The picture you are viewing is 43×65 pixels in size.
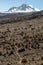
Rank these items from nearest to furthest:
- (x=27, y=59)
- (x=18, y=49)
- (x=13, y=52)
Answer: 1. (x=27, y=59)
2. (x=13, y=52)
3. (x=18, y=49)

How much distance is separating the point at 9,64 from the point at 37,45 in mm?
7830

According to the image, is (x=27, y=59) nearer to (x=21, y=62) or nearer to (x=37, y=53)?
(x=21, y=62)

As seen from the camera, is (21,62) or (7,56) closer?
(21,62)

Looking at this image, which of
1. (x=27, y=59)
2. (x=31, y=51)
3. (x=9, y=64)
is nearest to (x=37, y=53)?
(x=31, y=51)

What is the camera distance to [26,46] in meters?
24.0

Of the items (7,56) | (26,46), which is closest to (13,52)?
(7,56)

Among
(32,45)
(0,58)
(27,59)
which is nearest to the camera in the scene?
(27,59)

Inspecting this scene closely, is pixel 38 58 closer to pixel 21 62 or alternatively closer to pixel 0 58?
pixel 21 62

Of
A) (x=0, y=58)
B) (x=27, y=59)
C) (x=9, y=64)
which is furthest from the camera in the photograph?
(x=0, y=58)

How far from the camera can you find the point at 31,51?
71.2ft

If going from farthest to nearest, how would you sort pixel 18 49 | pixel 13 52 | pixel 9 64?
pixel 18 49
pixel 13 52
pixel 9 64

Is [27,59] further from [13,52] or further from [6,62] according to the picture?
[13,52]

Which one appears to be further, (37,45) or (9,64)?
(37,45)

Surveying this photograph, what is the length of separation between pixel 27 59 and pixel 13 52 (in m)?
3.48
